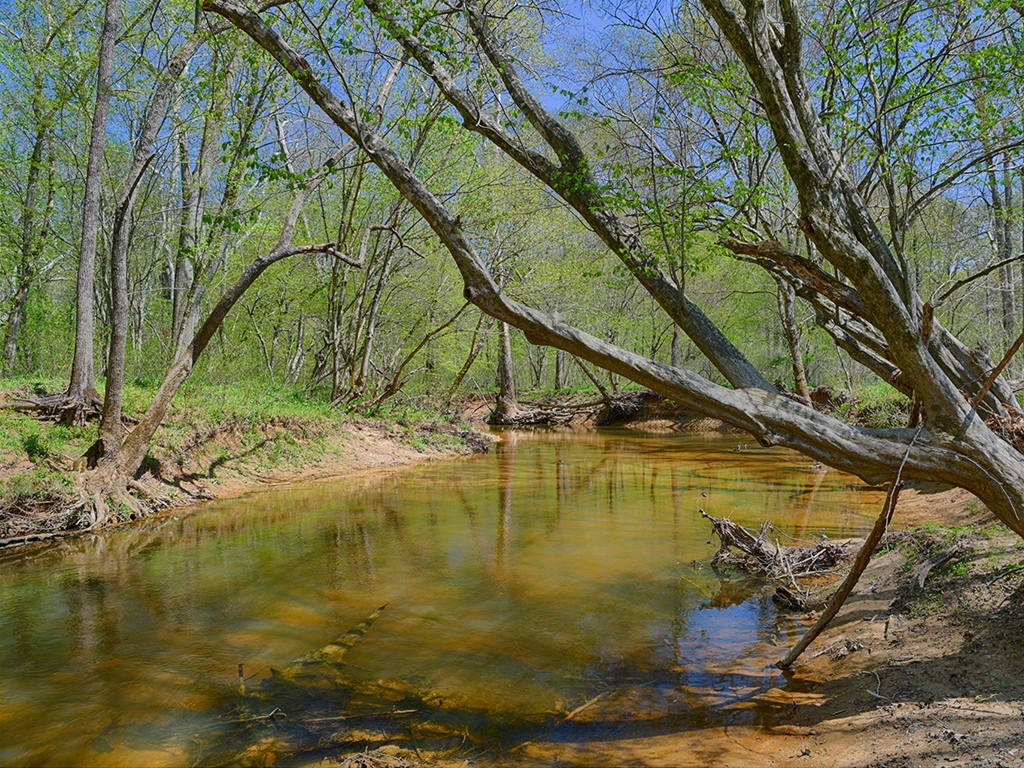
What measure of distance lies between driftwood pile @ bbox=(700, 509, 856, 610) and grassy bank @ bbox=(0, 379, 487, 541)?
26.7 feet

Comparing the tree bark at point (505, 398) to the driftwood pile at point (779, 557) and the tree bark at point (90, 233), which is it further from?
the driftwood pile at point (779, 557)

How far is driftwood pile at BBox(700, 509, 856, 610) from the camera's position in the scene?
6.01 m

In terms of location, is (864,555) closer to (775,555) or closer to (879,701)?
(879,701)

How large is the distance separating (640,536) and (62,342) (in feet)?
81.2

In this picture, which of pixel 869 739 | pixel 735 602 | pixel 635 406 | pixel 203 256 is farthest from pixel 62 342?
pixel 869 739

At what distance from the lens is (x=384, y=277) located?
17.3 meters

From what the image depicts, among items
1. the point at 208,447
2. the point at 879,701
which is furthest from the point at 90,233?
the point at 879,701

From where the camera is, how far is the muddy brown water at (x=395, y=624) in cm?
368

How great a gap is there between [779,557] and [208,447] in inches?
387

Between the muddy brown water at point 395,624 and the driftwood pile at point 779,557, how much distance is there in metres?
0.21

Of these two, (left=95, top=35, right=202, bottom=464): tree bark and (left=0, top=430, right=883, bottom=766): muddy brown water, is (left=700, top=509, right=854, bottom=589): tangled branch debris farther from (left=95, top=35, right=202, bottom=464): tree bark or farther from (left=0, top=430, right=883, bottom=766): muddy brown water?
(left=95, top=35, right=202, bottom=464): tree bark

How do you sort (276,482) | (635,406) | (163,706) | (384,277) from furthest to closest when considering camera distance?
(635,406), (384,277), (276,482), (163,706)

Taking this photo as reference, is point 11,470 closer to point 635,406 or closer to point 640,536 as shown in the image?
point 640,536

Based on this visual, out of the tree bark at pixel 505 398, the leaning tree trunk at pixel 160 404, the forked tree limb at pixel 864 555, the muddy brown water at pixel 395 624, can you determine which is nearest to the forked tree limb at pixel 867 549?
the forked tree limb at pixel 864 555
